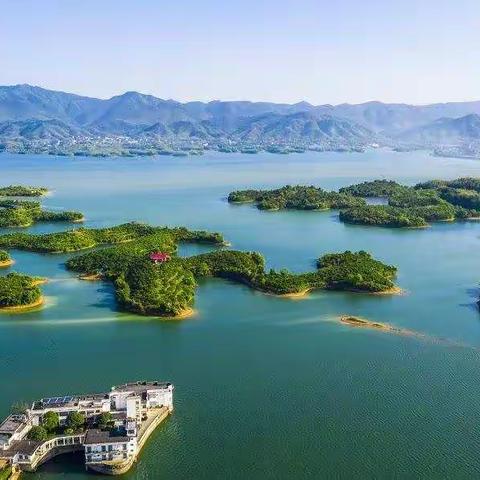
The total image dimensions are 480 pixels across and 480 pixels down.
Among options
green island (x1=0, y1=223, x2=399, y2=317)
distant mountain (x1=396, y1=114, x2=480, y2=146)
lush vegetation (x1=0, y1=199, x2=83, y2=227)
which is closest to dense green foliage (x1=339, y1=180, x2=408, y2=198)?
lush vegetation (x1=0, y1=199, x2=83, y2=227)

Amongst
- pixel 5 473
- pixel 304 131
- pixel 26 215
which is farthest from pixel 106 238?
pixel 304 131

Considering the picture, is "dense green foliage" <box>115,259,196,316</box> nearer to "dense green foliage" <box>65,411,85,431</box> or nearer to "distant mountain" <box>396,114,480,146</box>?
"dense green foliage" <box>65,411,85,431</box>

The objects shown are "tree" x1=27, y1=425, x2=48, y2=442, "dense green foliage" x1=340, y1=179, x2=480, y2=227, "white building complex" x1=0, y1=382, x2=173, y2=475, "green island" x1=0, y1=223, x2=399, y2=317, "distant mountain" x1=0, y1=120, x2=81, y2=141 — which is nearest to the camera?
"white building complex" x1=0, y1=382, x2=173, y2=475

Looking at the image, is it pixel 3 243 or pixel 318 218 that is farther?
pixel 318 218

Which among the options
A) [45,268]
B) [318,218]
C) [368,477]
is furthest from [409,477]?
[318,218]

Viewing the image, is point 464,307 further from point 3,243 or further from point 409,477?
point 3,243

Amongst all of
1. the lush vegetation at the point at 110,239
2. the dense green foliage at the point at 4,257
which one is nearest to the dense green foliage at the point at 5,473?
the lush vegetation at the point at 110,239

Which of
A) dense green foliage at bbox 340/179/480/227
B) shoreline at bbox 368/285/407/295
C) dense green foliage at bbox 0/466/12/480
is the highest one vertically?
dense green foliage at bbox 340/179/480/227
